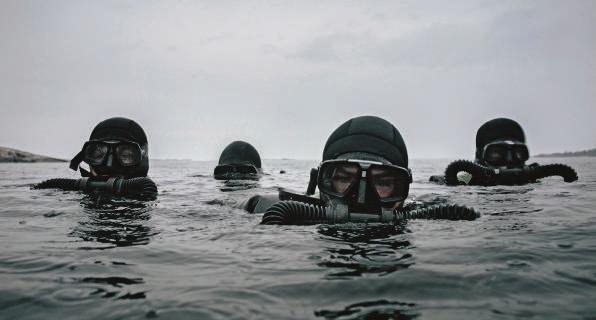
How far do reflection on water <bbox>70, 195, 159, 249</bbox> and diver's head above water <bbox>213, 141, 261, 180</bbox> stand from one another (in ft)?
24.5

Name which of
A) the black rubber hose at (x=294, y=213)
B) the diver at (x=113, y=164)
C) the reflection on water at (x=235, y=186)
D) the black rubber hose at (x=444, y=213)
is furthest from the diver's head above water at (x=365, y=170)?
the reflection on water at (x=235, y=186)

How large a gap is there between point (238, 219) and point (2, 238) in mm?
2014

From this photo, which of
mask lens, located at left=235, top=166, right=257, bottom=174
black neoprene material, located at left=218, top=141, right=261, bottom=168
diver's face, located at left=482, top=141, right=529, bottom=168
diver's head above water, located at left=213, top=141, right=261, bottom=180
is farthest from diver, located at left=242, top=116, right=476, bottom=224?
black neoprene material, located at left=218, top=141, right=261, bottom=168

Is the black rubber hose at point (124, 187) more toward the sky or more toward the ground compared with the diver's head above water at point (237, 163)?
more toward the ground

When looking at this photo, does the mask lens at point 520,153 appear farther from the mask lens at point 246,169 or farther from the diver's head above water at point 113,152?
the diver's head above water at point 113,152

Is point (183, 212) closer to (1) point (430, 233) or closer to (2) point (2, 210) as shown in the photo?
(2) point (2, 210)

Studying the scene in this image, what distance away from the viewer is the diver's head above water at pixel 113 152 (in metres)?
6.58

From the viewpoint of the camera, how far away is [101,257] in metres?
2.48

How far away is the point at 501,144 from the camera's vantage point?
9656 millimetres

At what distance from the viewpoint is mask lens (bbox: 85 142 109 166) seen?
658cm

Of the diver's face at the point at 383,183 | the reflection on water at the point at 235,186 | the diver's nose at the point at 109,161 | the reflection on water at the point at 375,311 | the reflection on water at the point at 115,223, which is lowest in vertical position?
the reflection on water at the point at 375,311

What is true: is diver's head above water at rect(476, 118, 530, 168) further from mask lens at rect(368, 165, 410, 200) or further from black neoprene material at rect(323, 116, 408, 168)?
mask lens at rect(368, 165, 410, 200)

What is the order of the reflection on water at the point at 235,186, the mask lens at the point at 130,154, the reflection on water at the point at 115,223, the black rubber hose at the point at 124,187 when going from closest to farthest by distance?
the reflection on water at the point at 115,223 < the black rubber hose at the point at 124,187 < the mask lens at the point at 130,154 < the reflection on water at the point at 235,186

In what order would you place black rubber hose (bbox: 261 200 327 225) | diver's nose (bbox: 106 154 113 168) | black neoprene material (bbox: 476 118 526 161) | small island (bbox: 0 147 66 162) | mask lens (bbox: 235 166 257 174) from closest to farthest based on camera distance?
black rubber hose (bbox: 261 200 327 225) < diver's nose (bbox: 106 154 113 168) < black neoprene material (bbox: 476 118 526 161) < mask lens (bbox: 235 166 257 174) < small island (bbox: 0 147 66 162)
